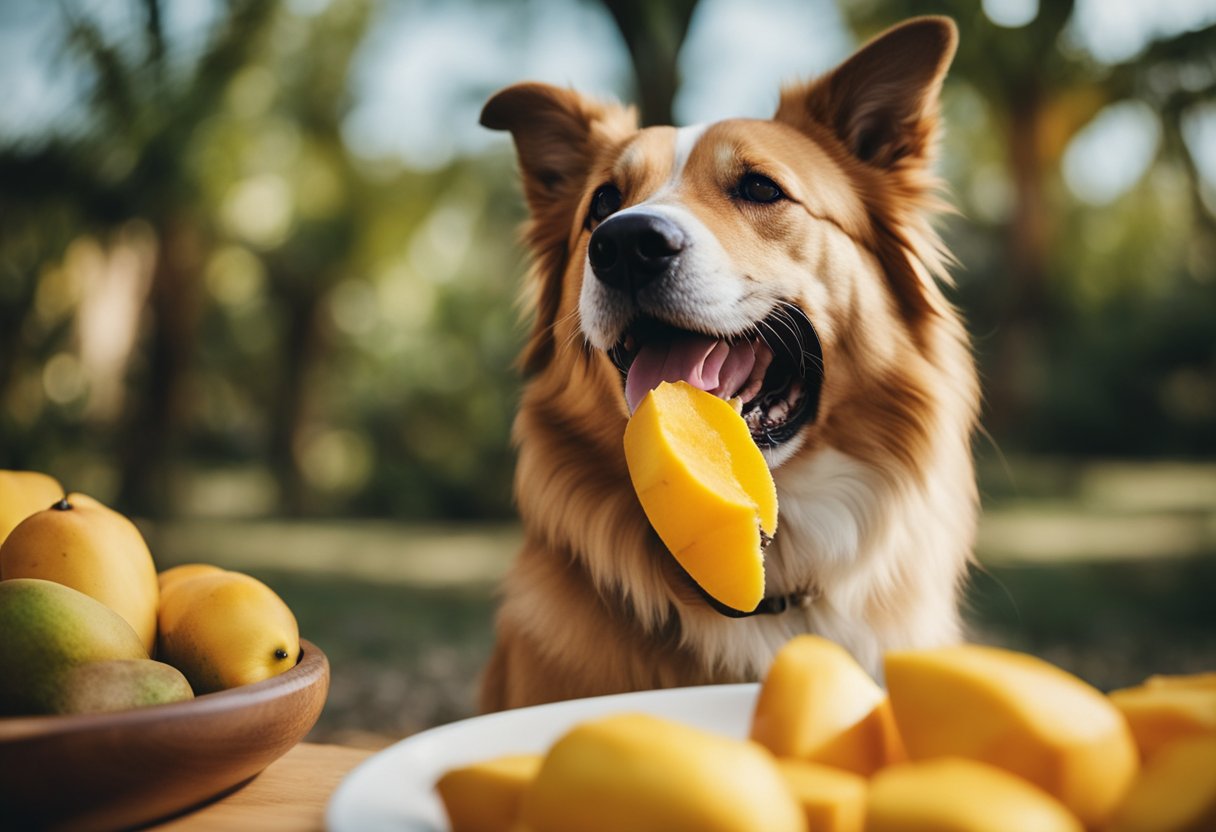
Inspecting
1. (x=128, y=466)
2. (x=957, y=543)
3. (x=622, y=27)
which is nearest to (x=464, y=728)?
(x=957, y=543)

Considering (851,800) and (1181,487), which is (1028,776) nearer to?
(851,800)

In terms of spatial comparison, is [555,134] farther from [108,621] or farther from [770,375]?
[108,621]

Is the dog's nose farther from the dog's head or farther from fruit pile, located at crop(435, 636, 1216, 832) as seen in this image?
fruit pile, located at crop(435, 636, 1216, 832)

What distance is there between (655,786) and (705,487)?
1.67 feet

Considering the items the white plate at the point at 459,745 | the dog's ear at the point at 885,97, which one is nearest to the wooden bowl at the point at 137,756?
the white plate at the point at 459,745

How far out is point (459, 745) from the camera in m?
0.97

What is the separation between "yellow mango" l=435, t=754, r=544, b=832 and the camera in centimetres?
80

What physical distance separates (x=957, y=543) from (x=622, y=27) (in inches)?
185

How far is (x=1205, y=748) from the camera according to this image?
2.40ft

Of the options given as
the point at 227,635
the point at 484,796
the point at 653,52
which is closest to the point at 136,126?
the point at 653,52

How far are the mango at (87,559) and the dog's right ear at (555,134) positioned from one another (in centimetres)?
149

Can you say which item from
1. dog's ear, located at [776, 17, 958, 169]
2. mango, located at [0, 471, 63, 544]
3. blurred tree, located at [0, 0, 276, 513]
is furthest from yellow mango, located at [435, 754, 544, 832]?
blurred tree, located at [0, 0, 276, 513]

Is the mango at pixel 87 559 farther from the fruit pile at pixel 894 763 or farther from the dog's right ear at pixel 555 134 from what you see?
the dog's right ear at pixel 555 134

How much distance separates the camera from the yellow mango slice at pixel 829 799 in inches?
29.5
